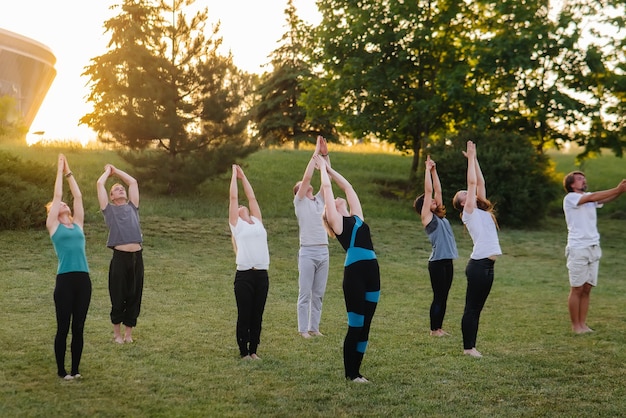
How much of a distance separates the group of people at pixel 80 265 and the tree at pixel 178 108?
1951 cm

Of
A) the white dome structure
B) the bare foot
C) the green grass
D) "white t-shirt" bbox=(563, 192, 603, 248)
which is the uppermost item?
the white dome structure

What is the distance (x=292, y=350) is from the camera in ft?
33.9

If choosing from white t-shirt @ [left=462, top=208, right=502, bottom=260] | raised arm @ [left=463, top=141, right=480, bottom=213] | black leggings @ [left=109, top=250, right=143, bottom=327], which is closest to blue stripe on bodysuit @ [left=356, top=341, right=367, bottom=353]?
white t-shirt @ [left=462, top=208, right=502, bottom=260]

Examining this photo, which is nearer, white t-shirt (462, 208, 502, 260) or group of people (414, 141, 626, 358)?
white t-shirt (462, 208, 502, 260)

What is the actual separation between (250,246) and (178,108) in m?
21.6

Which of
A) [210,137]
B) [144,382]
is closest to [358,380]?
[144,382]

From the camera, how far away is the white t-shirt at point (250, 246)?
9.44 metres

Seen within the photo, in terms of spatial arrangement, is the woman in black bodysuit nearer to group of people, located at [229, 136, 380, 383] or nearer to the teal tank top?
group of people, located at [229, 136, 380, 383]

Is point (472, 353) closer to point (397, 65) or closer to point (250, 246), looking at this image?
point (250, 246)

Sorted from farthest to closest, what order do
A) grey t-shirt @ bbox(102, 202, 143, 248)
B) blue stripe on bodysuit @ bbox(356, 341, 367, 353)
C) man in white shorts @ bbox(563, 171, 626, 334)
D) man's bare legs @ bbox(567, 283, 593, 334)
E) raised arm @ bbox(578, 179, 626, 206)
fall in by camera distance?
man's bare legs @ bbox(567, 283, 593, 334) → man in white shorts @ bbox(563, 171, 626, 334) → raised arm @ bbox(578, 179, 626, 206) → grey t-shirt @ bbox(102, 202, 143, 248) → blue stripe on bodysuit @ bbox(356, 341, 367, 353)

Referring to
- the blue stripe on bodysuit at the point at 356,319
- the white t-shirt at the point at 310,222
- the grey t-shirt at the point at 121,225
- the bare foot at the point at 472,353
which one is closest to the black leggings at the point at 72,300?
the grey t-shirt at the point at 121,225

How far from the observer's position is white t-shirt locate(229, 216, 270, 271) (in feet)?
31.0

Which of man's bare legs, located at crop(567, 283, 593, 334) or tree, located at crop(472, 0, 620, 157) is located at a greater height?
tree, located at crop(472, 0, 620, 157)

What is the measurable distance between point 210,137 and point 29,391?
23163 millimetres
